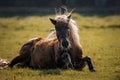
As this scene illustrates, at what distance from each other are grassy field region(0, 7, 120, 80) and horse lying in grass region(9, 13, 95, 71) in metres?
0.41

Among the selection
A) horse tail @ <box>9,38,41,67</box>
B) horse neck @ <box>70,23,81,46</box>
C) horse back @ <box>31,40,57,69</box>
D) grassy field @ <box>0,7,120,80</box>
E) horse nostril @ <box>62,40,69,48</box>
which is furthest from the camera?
horse tail @ <box>9,38,41,67</box>

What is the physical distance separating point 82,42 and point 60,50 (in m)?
10.3

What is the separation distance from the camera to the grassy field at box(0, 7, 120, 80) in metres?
11.6

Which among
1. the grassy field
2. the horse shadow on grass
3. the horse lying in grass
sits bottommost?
the grassy field

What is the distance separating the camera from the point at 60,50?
1238 centimetres

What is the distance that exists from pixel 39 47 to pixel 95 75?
2.98 metres

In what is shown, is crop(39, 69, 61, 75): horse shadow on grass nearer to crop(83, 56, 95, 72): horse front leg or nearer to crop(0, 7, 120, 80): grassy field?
crop(0, 7, 120, 80): grassy field

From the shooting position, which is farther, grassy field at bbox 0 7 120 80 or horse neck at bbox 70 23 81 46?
horse neck at bbox 70 23 81 46

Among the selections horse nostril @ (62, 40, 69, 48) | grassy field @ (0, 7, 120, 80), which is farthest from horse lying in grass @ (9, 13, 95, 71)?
grassy field @ (0, 7, 120, 80)

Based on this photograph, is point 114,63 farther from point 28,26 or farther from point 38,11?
point 38,11

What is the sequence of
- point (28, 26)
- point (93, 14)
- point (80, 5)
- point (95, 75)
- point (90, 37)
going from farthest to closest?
point (80, 5) → point (93, 14) → point (28, 26) → point (90, 37) → point (95, 75)

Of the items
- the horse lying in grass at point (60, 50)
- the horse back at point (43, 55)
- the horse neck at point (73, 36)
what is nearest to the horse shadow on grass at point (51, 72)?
the horse lying in grass at point (60, 50)

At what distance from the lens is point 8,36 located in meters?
26.2

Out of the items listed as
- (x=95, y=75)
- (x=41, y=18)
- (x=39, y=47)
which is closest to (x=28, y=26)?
(x=41, y=18)
